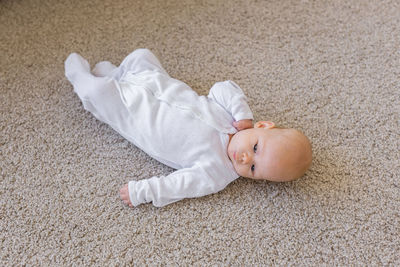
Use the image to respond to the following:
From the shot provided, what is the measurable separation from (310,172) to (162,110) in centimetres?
44

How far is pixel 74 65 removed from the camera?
3.86 feet

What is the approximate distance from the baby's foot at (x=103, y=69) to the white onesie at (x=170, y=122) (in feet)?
0.25

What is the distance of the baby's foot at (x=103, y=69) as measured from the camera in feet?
3.98

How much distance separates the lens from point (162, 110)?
1.07m

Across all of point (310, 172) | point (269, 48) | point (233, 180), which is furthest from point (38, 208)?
point (269, 48)

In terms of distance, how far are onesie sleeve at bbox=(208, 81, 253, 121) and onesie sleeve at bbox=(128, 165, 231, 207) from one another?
177 millimetres

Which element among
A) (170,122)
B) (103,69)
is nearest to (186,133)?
(170,122)

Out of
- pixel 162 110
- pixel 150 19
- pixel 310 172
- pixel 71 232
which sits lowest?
pixel 71 232

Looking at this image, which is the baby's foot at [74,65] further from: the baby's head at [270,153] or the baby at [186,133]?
the baby's head at [270,153]

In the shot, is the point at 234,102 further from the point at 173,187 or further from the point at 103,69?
the point at 103,69

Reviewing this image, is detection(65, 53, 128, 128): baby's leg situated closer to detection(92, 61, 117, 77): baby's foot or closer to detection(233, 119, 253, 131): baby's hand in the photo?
detection(92, 61, 117, 77): baby's foot

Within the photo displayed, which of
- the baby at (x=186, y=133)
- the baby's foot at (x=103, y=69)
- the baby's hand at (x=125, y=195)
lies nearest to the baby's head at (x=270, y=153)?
the baby at (x=186, y=133)

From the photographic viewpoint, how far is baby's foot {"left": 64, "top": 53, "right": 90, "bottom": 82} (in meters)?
1.16

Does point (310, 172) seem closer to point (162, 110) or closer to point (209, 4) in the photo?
point (162, 110)
